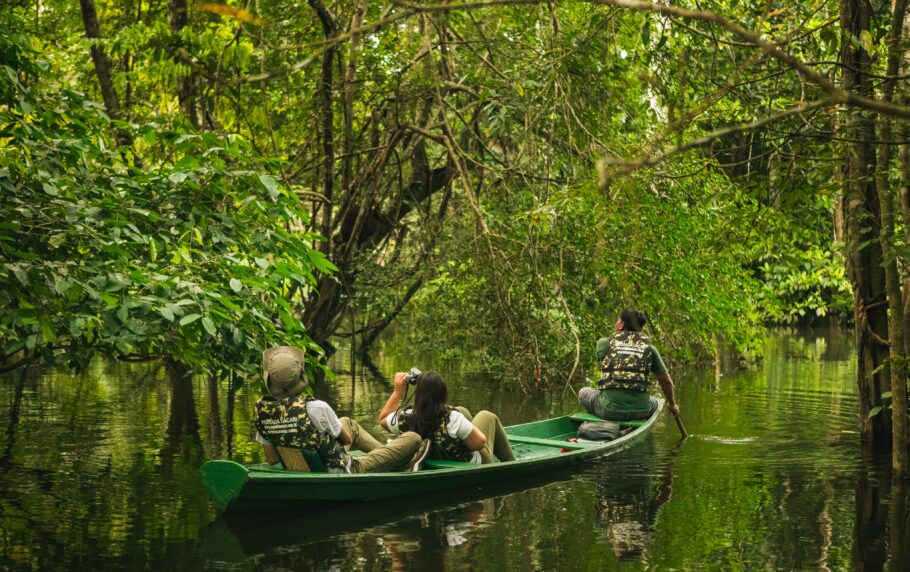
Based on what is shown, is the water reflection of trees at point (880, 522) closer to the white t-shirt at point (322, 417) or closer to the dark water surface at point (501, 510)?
the dark water surface at point (501, 510)

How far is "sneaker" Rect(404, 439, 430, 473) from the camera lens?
27.8 ft

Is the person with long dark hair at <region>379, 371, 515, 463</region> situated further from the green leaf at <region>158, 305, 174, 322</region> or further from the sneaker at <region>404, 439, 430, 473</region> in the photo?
the green leaf at <region>158, 305, 174, 322</region>

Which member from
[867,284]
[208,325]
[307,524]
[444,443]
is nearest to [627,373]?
[867,284]

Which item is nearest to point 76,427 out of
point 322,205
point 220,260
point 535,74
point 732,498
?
point 322,205

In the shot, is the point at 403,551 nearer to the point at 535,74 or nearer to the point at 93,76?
the point at 535,74

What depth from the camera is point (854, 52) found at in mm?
9305

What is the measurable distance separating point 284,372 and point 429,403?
1449 mm

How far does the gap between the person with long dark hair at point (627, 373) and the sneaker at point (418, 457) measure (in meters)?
2.95

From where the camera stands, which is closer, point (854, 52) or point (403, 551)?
point (403, 551)

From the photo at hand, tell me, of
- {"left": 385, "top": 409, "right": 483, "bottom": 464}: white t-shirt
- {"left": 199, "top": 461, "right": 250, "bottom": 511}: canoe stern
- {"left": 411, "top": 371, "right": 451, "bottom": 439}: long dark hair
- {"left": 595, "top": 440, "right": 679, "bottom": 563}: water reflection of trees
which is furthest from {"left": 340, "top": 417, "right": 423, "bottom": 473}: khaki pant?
{"left": 595, "top": 440, "right": 679, "bottom": 563}: water reflection of trees

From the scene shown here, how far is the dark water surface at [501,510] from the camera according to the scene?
653 centimetres

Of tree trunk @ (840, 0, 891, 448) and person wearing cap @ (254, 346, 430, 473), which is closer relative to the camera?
person wearing cap @ (254, 346, 430, 473)

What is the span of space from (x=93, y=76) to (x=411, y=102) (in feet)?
16.5

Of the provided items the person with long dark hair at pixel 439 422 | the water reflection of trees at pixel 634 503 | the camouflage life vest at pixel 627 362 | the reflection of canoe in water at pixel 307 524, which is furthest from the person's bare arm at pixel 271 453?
the camouflage life vest at pixel 627 362
